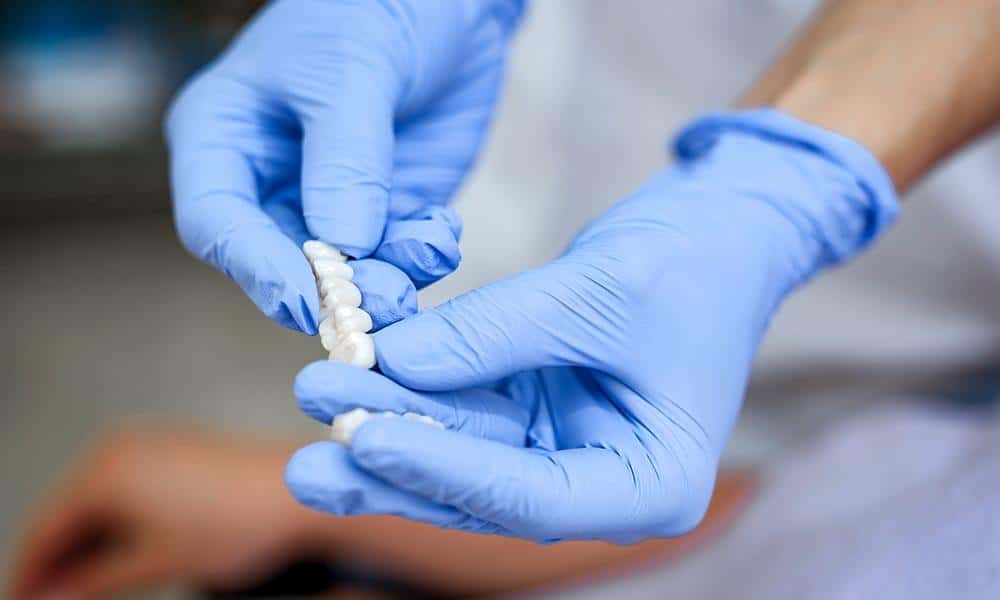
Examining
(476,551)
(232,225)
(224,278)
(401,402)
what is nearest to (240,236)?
(232,225)

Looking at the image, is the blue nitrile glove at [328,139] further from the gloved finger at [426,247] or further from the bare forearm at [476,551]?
the bare forearm at [476,551]

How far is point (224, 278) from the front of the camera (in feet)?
6.36

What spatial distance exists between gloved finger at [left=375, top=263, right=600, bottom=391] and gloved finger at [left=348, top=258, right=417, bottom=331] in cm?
1

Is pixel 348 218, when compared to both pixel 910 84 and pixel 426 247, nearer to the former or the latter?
pixel 426 247

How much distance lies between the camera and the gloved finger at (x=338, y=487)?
1.41ft

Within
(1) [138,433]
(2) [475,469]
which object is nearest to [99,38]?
(1) [138,433]

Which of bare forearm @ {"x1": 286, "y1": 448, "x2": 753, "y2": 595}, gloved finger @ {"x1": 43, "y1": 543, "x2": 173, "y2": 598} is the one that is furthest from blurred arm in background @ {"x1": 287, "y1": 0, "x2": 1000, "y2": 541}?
gloved finger @ {"x1": 43, "y1": 543, "x2": 173, "y2": 598}

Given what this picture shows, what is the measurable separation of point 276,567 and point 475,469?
657 millimetres

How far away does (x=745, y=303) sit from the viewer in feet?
1.88

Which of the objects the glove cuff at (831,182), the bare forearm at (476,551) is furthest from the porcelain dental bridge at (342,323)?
the bare forearm at (476,551)

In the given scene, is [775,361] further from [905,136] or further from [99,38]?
[99,38]

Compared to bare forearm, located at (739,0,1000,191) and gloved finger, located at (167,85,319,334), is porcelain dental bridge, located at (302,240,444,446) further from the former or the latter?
bare forearm, located at (739,0,1000,191)

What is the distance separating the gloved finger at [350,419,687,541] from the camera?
0.42 m

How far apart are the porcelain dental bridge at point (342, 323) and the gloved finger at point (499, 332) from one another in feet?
0.04
